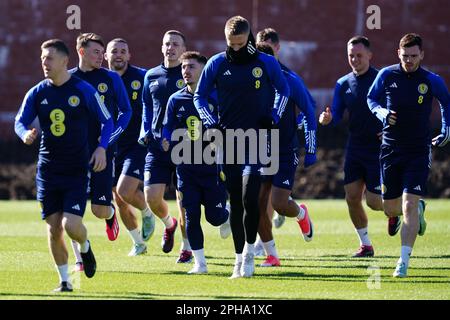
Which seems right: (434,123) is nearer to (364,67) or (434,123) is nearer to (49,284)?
(364,67)

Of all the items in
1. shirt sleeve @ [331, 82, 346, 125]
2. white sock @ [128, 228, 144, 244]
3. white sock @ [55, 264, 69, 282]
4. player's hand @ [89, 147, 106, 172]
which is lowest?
white sock @ [128, 228, 144, 244]

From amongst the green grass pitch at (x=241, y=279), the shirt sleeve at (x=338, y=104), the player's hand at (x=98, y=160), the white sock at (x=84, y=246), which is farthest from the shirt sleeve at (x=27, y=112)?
the shirt sleeve at (x=338, y=104)

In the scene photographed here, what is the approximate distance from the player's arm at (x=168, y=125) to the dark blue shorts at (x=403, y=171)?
2.37 meters

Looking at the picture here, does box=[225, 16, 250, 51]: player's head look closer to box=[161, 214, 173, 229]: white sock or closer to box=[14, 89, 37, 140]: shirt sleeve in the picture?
box=[14, 89, 37, 140]: shirt sleeve

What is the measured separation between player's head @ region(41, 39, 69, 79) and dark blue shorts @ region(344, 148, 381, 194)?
15.6ft

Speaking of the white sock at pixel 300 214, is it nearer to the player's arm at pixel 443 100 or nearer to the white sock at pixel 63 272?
the player's arm at pixel 443 100

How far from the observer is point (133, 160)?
14422 mm

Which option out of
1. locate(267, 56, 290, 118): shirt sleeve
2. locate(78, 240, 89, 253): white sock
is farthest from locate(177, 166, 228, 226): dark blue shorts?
locate(78, 240, 89, 253): white sock

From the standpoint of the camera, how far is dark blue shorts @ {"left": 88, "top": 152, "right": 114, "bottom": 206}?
1322 cm

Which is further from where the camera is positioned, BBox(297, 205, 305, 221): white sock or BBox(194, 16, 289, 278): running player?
BBox(297, 205, 305, 221): white sock

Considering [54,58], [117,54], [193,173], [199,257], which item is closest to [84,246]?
[199,257]

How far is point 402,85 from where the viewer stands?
1213 cm

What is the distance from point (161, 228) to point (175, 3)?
7.73 m

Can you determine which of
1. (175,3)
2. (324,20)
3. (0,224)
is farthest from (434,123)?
(0,224)
